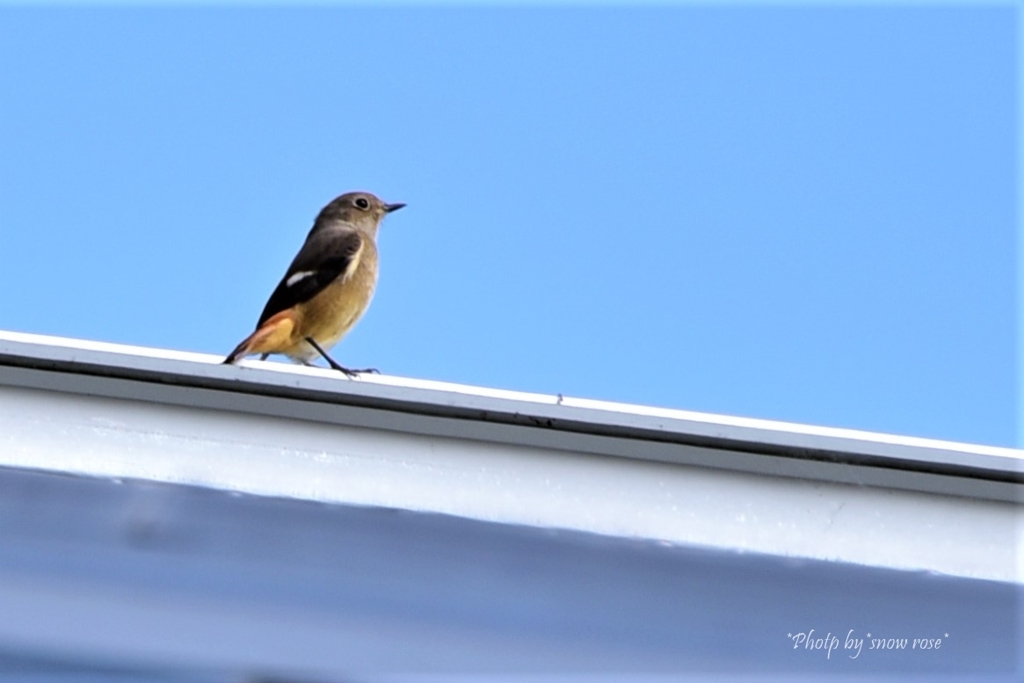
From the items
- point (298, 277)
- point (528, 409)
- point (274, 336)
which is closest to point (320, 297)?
point (298, 277)

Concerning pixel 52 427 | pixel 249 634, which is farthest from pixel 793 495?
pixel 52 427

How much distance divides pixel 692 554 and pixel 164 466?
34.9 inches

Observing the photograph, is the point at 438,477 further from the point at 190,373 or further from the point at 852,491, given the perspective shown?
the point at 852,491

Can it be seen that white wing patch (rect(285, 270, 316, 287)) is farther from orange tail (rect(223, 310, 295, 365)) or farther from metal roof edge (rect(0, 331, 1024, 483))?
metal roof edge (rect(0, 331, 1024, 483))

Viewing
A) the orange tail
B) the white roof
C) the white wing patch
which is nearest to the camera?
the white roof

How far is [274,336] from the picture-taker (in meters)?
3.45

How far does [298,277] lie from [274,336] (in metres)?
0.31

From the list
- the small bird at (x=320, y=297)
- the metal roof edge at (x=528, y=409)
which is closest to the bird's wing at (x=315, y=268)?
the small bird at (x=320, y=297)

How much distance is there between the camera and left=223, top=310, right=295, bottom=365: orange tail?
3.25 meters

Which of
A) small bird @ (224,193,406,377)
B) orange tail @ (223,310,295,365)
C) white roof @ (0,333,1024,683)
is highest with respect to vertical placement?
small bird @ (224,193,406,377)

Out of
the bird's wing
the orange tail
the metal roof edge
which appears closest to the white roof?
the metal roof edge

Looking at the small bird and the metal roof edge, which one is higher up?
the small bird

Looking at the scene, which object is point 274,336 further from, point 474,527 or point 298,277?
point 474,527

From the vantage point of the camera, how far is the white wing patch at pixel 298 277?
3.68 meters
